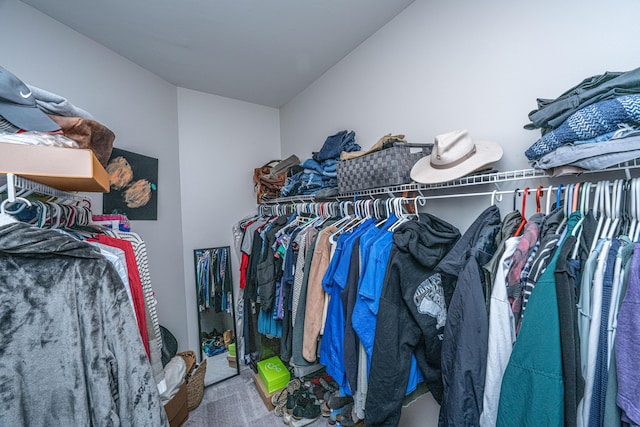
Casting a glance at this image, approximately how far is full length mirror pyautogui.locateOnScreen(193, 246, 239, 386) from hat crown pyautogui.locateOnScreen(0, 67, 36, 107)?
5.62 feet

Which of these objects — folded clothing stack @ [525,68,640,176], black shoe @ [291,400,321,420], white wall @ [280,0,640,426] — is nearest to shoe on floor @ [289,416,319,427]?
black shoe @ [291,400,321,420]

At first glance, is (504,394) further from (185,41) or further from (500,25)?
(185,41)

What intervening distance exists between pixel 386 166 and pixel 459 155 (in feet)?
1.05

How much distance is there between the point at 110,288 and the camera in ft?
2.50

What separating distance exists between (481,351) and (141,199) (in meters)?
2.19

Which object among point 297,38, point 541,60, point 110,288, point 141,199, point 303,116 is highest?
point 297,38

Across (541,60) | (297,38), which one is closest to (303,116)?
(297,38)

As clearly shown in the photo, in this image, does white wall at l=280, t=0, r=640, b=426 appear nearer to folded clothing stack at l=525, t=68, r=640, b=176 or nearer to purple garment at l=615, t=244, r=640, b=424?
folded clothing stack at l=525, t=68, r=640, b=176

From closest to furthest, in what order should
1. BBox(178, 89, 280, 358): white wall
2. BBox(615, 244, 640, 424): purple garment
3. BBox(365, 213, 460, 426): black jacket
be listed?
BBox(615, 244, 640, 424): purple garment
BBox(365, 213, 460, 426): black jacket
BBox(178, 89, 280, 358): white wall

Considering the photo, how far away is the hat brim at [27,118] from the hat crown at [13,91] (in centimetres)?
1

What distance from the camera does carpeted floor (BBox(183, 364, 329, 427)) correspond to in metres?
1.78

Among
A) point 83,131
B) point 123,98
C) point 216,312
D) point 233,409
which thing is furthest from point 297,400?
point 123,98

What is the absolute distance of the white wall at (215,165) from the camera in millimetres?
2279

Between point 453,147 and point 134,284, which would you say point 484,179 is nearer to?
point 453,147
